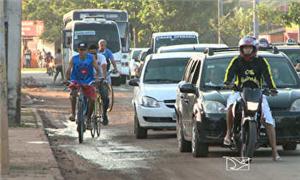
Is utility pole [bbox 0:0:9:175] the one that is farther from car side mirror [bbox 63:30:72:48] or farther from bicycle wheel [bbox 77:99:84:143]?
car side mirror [bbox 63:30:72:48]

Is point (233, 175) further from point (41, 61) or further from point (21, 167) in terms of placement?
point (41, 61)

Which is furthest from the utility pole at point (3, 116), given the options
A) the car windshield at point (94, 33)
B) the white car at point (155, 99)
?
the car windshield at point (94, 33)

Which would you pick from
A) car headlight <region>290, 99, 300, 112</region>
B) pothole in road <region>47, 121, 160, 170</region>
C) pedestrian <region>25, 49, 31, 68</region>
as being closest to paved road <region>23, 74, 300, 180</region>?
pothole in road <region>47, 121, 160, 170</region>

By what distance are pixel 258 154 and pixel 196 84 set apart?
4.82 feet

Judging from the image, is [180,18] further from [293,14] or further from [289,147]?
[289,147]

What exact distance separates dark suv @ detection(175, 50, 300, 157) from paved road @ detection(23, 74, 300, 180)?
0.29 metres

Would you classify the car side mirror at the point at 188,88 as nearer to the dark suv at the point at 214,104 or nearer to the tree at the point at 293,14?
the dark suv at the point at 214,104

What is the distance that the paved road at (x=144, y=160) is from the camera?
36.8ft

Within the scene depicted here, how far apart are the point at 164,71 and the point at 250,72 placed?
6.04 m

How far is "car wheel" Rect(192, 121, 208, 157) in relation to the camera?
1288 cm

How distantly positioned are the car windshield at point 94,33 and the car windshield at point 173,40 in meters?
3.64

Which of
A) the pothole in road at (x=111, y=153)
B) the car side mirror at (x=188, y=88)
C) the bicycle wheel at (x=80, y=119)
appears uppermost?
the car side mirror at (x=188, y=88)

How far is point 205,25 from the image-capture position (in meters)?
70.9

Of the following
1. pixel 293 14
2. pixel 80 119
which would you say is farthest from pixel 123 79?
pixel 80 119
